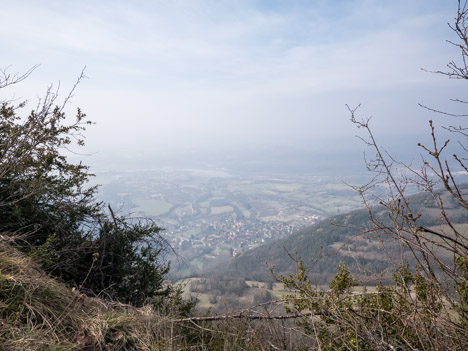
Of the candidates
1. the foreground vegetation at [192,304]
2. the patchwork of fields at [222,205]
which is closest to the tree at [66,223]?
the foreground vegetation at [192,304]

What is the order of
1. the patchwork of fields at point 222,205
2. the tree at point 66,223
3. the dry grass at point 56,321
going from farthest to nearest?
the patchwork of fields at point 222,205 < the tree at point 66,223 < the dry grass at point 56,321

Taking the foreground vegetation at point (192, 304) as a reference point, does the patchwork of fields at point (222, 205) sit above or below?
below

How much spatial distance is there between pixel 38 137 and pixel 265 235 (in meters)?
75.8

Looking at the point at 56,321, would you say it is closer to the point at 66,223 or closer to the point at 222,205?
the point at 66,223

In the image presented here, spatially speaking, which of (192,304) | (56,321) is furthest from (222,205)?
(56,321)

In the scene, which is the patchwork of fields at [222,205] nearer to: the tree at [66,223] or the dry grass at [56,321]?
the tree at [66,223]

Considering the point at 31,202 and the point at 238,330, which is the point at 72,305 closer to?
the point at 238,330

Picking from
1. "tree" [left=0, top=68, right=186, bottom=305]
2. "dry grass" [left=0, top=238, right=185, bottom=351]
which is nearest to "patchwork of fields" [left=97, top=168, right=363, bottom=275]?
"tree" [left=0, top=68, right=186, bottom=305]

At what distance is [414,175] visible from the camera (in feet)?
7.98

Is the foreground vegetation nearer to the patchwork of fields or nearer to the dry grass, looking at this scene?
the dry grass

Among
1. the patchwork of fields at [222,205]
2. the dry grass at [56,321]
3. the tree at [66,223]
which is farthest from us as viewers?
the patchwork of fields at [222,205]

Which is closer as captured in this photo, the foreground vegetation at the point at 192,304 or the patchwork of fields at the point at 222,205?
the foreground vegetation at the point at 192,304

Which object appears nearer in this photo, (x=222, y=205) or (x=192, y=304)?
Answer: (x=192, y=304)

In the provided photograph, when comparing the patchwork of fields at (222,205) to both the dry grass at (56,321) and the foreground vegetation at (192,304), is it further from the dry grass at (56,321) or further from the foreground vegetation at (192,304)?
the dry grass at (56,321)
